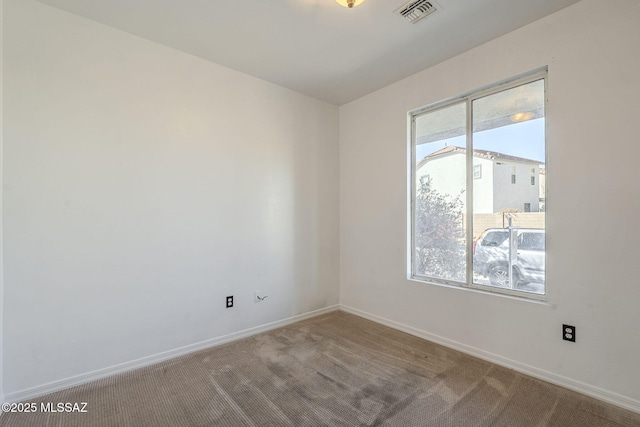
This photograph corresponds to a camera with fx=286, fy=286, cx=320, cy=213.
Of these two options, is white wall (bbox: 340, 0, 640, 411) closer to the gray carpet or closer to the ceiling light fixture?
the gray carpet

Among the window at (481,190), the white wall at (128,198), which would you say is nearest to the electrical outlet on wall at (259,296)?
the white wall at (128,198)

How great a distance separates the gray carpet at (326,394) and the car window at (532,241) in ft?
3.26

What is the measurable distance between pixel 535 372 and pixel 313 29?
3.19m

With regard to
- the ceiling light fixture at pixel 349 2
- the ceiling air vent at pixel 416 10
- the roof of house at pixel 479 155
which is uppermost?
the ceiling air vent at pixel 416 10

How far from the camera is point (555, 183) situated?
2137mm

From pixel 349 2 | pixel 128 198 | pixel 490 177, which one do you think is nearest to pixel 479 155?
pixel 490 177

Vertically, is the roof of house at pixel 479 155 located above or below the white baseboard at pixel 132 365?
above

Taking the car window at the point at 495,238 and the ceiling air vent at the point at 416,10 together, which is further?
the car window at the point at 495,238

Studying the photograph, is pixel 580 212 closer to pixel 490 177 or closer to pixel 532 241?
pixel 532 241

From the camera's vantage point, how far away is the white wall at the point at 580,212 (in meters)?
1.85

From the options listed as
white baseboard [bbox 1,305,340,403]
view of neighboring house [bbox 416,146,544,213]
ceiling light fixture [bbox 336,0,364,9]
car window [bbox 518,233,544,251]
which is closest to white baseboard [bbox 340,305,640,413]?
car window [bbox 518,233,544,251]

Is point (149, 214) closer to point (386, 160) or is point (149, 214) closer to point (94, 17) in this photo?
point (94, 17)

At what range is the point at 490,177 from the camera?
2.60 meters

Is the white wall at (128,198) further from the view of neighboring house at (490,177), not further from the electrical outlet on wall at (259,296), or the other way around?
the view of neighboring house at (490,177)
